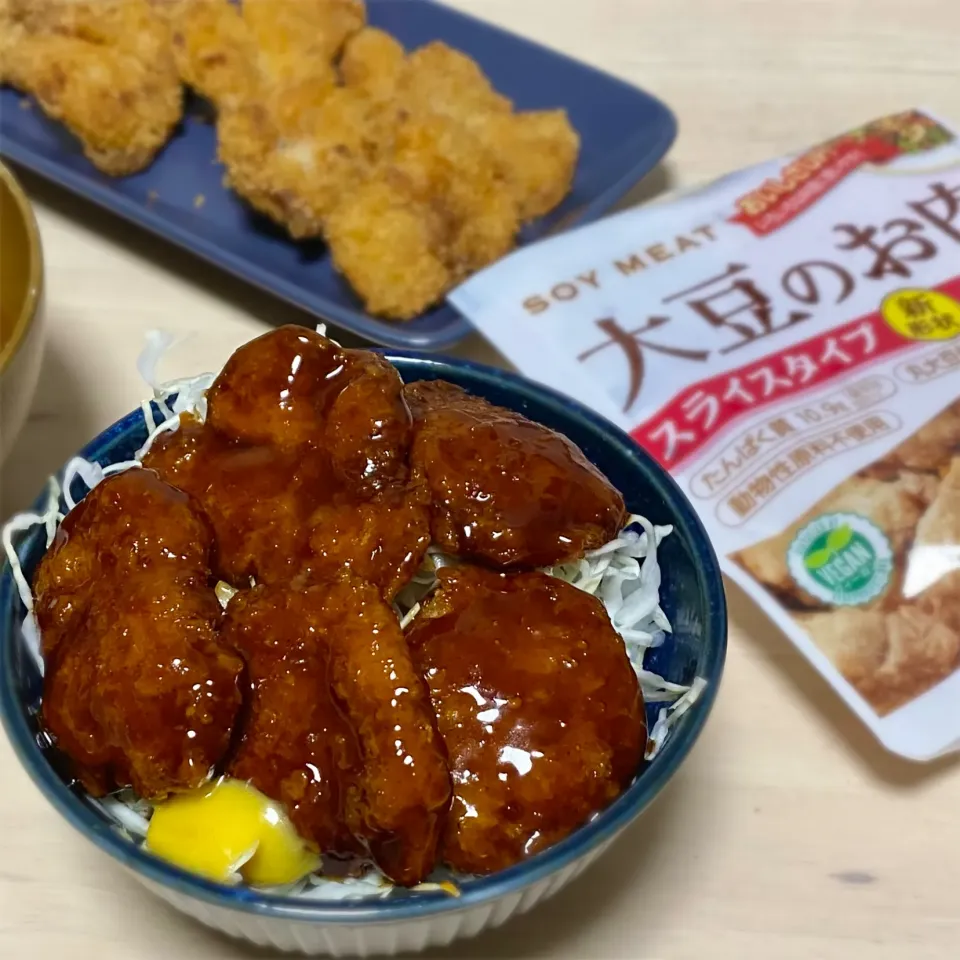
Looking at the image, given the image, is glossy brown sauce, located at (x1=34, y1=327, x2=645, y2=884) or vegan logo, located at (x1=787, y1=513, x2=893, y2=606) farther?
vegan logo, located at (x1=787, y1=513, x2=893, y2=606)

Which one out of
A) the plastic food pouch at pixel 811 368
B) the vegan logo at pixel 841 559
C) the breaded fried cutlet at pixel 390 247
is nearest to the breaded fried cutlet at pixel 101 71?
the breaded fried cutlet at pixel 390 247

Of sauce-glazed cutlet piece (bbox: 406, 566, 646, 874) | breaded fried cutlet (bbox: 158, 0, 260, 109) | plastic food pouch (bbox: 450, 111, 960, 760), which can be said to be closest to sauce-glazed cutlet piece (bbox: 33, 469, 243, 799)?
sauce-glazed cutlet piece (bbox: 406, 566, 646, 874)

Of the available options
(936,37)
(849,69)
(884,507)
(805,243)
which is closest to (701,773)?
(884,507)

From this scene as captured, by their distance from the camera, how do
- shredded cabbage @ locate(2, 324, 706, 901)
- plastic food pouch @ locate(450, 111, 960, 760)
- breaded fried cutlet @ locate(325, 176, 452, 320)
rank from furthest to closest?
breaded fried cutlet @ locate(325, 176, 452, 320) < plastic food pouch @ locate(450, 111, 960, 760) < shredded cabbage @ locate(2, 324, 706, 901)

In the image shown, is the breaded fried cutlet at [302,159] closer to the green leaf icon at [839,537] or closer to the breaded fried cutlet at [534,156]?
the breaded fried cutlet at [534,156]

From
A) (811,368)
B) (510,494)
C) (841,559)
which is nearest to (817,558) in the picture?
(841,559)

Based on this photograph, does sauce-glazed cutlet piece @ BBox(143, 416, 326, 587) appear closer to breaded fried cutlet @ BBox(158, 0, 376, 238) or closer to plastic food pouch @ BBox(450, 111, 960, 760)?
plastic food pouch @ BBox(450, 111, 960, 760)

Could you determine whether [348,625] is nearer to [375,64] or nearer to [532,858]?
[532,858]
